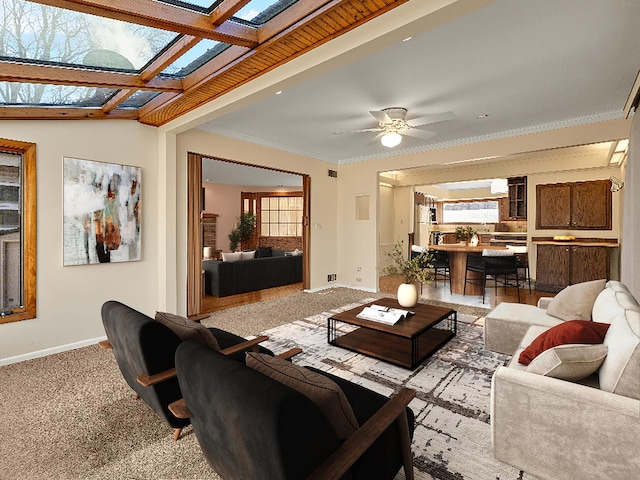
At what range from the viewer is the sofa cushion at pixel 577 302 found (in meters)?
2.87

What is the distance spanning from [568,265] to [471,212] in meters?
5.16

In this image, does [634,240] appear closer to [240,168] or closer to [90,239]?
[90,239]

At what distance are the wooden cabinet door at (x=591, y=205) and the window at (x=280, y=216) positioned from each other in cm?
715

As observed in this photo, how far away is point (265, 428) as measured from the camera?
0.89 m

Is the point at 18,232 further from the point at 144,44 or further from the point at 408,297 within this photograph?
the point at 408,297

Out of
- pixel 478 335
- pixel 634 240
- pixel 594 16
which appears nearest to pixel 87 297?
pixel 478 335

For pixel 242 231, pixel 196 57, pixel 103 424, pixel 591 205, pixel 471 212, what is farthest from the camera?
pixel 471 212

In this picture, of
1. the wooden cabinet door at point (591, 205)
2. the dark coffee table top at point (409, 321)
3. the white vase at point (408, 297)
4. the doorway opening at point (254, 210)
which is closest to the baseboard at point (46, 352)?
the dark coffee table top at point (409, 321)

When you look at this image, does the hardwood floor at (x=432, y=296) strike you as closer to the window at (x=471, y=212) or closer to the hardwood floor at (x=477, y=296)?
the hardwood floor at (x=477, y=296)

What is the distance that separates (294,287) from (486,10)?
5.75 metres

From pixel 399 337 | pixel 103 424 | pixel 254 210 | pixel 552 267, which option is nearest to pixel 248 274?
pixel 399 337

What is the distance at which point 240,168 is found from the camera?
24.5 feet

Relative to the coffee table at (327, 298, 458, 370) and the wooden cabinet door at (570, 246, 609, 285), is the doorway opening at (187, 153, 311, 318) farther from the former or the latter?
the wooden cabinet door at (570, 246, 609, 285)

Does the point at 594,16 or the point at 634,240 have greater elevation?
the point at 594,16
